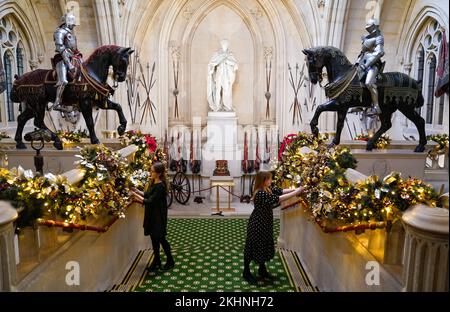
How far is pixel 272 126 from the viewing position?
14.7 m

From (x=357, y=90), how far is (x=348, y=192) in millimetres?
3666

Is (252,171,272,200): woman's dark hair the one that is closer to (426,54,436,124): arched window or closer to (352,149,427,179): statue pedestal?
(352,149,427,179): statue pedestal

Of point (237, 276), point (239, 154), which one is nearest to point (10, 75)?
point (239, 154)

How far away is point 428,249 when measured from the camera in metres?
2.07

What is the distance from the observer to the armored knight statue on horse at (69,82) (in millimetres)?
7191

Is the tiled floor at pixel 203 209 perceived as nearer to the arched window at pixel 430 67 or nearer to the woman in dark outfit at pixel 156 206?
the woman in dark outfit at pixel 156 206

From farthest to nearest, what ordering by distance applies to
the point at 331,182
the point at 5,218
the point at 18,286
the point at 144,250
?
the point at 144,250 < the point at 331,182 < the point at 18,286 < the point at 5,218

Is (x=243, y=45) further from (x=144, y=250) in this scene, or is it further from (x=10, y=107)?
(x=144, y=250)

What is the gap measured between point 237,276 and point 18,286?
2.81 meters

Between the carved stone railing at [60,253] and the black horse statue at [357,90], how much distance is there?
410 centimetres

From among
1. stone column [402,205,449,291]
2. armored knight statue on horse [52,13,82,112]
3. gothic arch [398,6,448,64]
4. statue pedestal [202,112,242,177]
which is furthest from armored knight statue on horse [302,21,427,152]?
statue pedestal [202,112,242,177]

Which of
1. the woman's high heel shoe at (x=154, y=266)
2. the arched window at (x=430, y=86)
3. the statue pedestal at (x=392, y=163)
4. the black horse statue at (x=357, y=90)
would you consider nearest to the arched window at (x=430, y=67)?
the arched window at (x=430, y=86)

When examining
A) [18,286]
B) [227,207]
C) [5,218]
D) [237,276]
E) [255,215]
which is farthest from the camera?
[227,207]

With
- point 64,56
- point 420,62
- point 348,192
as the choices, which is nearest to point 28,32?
point 64,56
